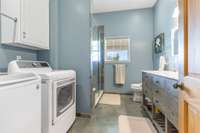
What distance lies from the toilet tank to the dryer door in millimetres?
398

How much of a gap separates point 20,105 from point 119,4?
13.0ft

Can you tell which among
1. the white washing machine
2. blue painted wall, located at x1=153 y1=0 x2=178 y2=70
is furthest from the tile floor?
blue painted wall, located at x1=153 y1=0 x2=178 y2=70

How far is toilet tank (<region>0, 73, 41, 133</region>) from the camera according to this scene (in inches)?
33.6

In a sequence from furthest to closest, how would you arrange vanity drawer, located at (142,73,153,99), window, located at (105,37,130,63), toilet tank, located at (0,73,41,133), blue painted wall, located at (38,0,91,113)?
window, located at (105,37,130,63), blue painted wall, located at (38,0,91,113), vanity drawer, located at (142,73,153,99), toilet tank, located at (0,73,41,133)

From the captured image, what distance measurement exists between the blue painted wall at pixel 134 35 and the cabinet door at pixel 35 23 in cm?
236

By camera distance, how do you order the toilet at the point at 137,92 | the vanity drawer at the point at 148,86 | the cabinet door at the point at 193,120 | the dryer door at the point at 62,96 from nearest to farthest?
the cabinet door at the point at 193,120 → the dryer door at the point at 62,96 → the vanity drawer at the point at 148,86 → the toilet at the point at 137,92

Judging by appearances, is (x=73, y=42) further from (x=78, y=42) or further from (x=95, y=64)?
(x=95, y=64)

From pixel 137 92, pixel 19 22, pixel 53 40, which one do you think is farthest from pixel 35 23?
pixel 137 92

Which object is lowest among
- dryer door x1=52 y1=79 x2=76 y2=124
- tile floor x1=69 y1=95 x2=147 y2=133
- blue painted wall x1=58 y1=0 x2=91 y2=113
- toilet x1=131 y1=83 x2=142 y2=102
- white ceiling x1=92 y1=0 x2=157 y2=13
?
tile floor x1=69 y1=95 x2=147 y2=133

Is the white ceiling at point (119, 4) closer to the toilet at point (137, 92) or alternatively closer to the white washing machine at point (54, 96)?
the toilet at point (137, 92)

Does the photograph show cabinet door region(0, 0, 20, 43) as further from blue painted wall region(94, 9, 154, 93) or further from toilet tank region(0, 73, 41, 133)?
blue painted wall region(94, 9, 154, 93)

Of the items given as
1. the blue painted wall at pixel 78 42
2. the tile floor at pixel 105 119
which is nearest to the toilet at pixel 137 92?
the tile floor at pixel 105 119

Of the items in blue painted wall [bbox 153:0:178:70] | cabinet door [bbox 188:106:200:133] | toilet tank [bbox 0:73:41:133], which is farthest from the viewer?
blue painted wall [bbox 153:0:178:70]

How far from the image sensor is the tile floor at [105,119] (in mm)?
2188
